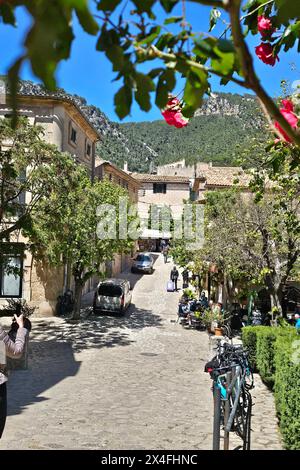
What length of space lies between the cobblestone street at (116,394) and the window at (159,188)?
42.4 m

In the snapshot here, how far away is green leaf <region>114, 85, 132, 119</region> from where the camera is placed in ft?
5.83

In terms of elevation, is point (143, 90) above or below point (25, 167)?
below

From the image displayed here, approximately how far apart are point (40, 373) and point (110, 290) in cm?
1004

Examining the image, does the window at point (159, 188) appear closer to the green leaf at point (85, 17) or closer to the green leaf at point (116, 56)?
the green leaf at point (116, 56)

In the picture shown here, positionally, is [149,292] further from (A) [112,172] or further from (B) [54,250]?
(B) [54,250]

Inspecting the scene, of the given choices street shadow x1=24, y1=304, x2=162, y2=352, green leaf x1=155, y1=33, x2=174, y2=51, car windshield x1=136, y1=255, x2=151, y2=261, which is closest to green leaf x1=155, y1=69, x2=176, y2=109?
green leaf x1=155, y1=33, x2=174, y2=51

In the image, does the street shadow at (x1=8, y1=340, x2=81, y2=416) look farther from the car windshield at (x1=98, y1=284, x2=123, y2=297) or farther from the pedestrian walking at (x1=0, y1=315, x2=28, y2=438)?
the car windshield at (x1=98, y1=284, x2=123, y2=297)

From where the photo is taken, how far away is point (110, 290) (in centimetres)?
2195

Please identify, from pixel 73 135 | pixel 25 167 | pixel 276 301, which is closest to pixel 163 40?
pixel 276 301

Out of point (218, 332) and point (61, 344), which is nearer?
point (61, 344)

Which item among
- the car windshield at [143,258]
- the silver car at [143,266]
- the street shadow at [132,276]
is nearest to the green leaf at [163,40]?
the street shadow at [132,276]

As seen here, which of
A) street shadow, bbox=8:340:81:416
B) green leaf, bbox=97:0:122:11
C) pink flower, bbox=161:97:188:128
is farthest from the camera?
street shadow, bbox=8:340:81:416

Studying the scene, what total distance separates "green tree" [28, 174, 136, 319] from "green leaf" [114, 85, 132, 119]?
13.5 m

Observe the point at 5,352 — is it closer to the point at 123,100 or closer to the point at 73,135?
the point at 123,100
